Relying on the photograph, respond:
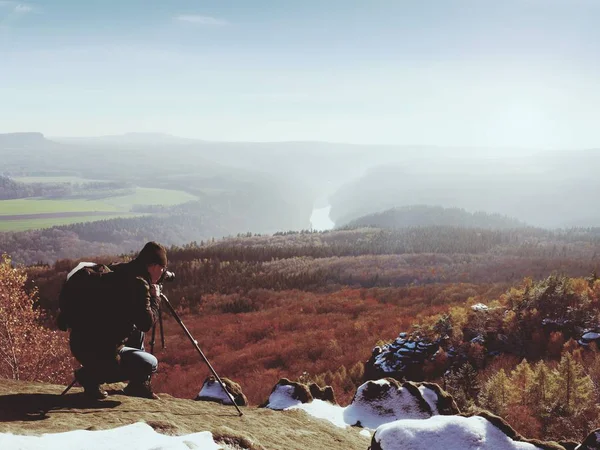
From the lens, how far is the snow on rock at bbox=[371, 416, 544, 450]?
6.42m

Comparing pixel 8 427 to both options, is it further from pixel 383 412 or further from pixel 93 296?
pixel 383 412

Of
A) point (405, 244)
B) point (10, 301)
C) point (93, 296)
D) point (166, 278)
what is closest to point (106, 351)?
point (93, 296)

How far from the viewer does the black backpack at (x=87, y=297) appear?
24.1ft

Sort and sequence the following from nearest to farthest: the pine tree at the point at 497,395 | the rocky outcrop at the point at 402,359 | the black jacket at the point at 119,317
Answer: the black jacket at the point at 119,317
the pine tree at the point at 497,395
the rocky outcrop at the point at 402,359

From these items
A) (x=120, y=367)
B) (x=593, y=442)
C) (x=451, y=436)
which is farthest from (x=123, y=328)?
(x=593, y=442)

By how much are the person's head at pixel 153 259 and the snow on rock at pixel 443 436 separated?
444 centimetres

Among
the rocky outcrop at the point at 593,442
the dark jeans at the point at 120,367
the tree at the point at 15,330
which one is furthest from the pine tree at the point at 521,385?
the tree at the point at 15,330

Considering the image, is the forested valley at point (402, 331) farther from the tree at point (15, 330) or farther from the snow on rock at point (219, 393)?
the snow on rock at point (219, 393)

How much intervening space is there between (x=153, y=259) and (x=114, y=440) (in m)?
2.99

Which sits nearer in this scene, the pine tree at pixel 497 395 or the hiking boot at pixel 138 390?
the hiking boot at pixel 138 390

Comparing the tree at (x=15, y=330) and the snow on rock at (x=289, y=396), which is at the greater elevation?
the snow on rock at (x=289, y=396)

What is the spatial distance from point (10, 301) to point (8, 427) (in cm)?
2498

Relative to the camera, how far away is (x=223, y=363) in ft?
128

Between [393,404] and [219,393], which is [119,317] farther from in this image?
→ [393,404]
